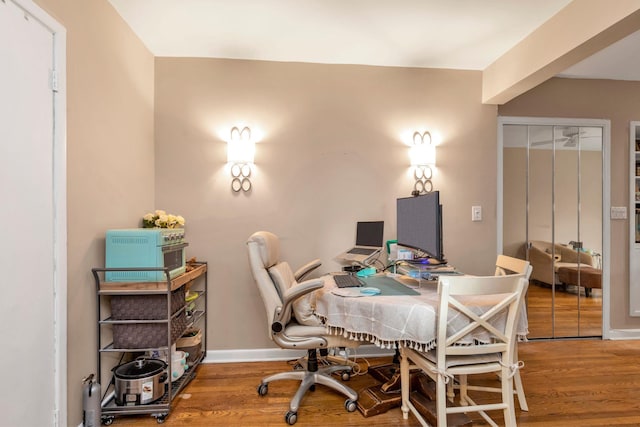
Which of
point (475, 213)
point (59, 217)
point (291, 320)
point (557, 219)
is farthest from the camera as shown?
point (557, 219)

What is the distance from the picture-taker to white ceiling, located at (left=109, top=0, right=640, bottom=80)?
224cm

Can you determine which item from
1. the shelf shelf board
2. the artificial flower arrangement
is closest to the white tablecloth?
A: the shelf shelf board

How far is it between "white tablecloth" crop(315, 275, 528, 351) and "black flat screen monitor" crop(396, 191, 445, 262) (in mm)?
289

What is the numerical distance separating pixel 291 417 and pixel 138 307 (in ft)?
3.71

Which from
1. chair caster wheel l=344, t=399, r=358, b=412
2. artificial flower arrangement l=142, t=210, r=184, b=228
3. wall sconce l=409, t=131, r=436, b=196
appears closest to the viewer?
chair caster wheel l=344, t=399, r=358, b=412

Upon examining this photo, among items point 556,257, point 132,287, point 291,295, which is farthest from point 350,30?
point 556,257

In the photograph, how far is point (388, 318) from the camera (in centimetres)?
177

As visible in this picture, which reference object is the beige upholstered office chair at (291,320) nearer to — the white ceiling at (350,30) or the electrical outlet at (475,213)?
the white ceiling at (350,30)

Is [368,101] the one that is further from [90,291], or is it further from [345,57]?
[90,291]

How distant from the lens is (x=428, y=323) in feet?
5.62

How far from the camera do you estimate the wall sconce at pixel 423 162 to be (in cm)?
306

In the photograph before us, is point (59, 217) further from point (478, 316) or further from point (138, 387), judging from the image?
point (478, 316)

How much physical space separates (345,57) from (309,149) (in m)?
0.83

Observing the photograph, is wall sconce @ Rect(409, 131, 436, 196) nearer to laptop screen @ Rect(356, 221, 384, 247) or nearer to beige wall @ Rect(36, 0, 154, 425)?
laptop screen @ Rect(356, 221, 384, 247)
